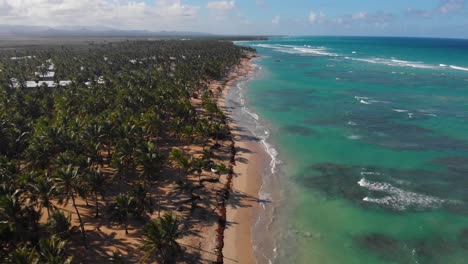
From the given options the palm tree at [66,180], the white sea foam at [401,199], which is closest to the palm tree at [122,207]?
the palm tree at [66,180]

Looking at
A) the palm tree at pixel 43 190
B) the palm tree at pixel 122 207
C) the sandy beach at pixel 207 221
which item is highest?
the palm tree at pixel 43 190

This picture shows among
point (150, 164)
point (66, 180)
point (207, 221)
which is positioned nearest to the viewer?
point (66, 180)

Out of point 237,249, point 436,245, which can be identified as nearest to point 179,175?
point 237,249

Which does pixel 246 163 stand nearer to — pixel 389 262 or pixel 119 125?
pixel 119 125

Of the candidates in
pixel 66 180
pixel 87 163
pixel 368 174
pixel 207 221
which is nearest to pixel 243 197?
pixel 207 221

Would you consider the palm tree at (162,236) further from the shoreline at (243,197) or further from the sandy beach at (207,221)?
the shoreline at (243,197)

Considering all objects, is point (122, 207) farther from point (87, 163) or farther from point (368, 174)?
point (368, 174)
